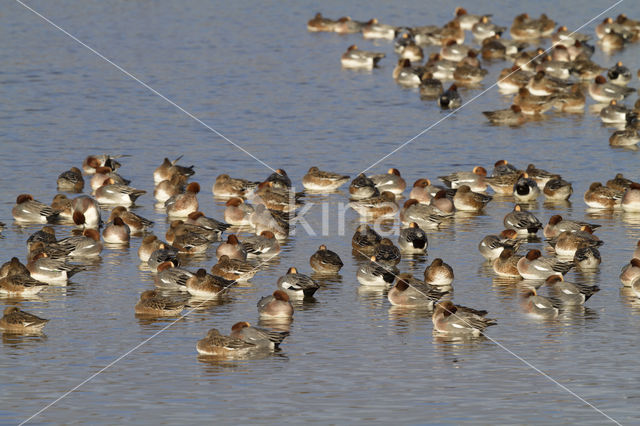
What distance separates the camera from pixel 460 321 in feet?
72.3

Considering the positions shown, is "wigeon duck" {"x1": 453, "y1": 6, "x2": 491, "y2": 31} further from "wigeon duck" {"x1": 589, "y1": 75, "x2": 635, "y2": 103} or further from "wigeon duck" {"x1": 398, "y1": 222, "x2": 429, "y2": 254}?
"wigeon duck" {"x1": 398, "y1": 222, "x2": 429, "y2": 254}

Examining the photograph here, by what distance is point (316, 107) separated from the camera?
49.0 metres

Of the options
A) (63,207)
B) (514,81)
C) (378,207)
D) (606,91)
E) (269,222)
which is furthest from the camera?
(514,81)

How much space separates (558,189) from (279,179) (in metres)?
8.26

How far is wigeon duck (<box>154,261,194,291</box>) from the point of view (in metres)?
25.0

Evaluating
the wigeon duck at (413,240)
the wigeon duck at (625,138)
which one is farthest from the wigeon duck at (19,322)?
the wigeon duck at (625,138)

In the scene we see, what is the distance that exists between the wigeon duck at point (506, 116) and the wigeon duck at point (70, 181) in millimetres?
17730

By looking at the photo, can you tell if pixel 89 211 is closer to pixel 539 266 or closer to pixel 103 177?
pixel 103 177

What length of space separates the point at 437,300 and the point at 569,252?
5.29m

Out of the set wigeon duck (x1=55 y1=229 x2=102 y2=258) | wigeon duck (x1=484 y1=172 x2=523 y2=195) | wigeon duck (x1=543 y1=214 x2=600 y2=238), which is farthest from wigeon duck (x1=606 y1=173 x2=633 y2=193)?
wigeon duck (x1=55 y1=229 x2=102 y2=258)

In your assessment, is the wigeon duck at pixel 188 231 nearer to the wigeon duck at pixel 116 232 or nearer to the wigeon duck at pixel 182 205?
the wigeon duck at pixel 116 232

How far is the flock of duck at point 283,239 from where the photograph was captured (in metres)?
23.3
